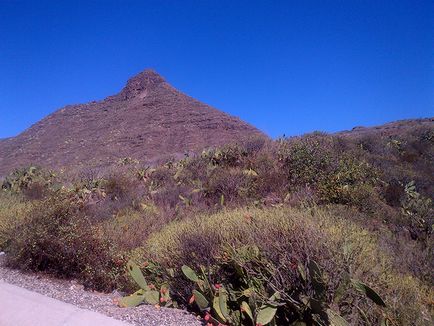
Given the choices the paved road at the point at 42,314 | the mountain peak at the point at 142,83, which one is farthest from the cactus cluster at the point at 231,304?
the mountain peak at the point at 142,83

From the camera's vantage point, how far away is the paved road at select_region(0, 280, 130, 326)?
3.80 m

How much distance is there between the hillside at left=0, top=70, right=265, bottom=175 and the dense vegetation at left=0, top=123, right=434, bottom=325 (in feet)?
85.3

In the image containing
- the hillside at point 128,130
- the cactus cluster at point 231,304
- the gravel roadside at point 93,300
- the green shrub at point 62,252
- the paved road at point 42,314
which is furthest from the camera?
the hillside at point 128,130

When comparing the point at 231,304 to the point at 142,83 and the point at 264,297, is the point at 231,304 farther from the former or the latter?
the point at 142,83

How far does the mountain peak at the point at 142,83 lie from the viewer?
63.9 meters

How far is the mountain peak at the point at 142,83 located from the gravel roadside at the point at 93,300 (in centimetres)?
5833

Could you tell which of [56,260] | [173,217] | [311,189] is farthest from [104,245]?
[311,189]

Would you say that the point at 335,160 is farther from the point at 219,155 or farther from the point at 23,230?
the point at 23,230

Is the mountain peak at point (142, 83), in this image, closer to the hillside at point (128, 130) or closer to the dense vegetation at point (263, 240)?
the hillside at point (128, 130)

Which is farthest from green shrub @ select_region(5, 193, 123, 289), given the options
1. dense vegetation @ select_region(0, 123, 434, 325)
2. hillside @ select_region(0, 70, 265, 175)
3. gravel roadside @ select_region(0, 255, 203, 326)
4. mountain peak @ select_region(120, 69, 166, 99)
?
mountain peak @ select_region(120, 69, 166, 99)

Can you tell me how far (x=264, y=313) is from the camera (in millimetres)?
4059

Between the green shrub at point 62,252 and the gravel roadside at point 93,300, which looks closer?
the gravel roadside at point 93,300

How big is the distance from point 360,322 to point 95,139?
48343 mm

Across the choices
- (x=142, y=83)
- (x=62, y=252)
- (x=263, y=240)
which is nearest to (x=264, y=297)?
(x=263, y=240)
